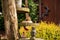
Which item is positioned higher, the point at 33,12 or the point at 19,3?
the point at 19,3

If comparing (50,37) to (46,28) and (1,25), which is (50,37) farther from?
(1,25)

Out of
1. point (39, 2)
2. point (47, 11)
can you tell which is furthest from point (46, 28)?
point (39, 2)

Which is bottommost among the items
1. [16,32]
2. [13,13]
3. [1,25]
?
[1,25]

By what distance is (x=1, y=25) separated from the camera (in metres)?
8.18

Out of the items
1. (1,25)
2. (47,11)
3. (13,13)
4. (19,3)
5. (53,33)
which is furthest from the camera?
(47,11)

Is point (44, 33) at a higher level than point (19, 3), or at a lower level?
lower

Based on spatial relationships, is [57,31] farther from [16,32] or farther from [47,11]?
[47,11]

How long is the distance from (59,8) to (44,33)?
3.60m

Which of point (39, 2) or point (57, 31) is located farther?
point (39, 2)

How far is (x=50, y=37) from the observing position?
20.4 feet

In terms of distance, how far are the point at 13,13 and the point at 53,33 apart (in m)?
1.96

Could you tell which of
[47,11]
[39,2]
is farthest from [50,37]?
[39,2]

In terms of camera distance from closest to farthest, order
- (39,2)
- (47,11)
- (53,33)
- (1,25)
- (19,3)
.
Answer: (19,3) < (53,33) < (1,25) < (47,11) < (39,2)

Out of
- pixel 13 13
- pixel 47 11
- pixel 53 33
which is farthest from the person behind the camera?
pixel 47 11
